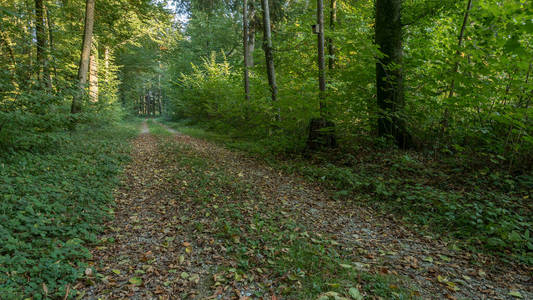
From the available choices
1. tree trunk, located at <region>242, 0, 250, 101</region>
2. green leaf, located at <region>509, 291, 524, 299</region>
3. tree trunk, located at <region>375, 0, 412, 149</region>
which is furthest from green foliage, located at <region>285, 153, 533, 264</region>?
tree trunk, located at <region>242, 0, 250, 101</region>

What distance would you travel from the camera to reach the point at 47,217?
3746mm

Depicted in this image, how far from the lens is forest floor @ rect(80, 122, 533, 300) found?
2914mm

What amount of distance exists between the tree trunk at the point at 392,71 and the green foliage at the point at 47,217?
273 inches

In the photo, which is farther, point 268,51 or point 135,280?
point 268,51

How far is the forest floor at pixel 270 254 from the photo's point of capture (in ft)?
9.56

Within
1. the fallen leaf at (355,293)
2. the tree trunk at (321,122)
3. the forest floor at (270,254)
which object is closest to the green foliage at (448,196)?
the forest floor at (270,254)

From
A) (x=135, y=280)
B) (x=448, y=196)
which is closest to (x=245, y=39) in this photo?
(x=448, y=196)

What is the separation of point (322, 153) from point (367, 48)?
127 inches

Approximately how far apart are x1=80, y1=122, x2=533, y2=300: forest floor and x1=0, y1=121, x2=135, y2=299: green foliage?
0.27 meters

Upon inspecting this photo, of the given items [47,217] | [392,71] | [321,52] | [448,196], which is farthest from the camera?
[321,52]

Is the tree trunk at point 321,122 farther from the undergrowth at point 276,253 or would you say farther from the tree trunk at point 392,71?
the undergrowth at point 276,253

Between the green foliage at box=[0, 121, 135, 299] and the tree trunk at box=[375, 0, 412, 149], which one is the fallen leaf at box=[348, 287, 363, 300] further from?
the tree trunk at box=[375, 0, 412, 149]

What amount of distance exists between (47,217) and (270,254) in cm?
324

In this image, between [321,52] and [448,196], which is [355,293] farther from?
[321,52]
